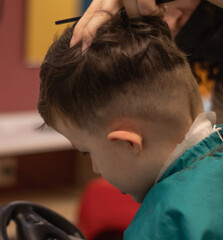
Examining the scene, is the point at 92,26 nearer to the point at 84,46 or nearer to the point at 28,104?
the point at 84,46

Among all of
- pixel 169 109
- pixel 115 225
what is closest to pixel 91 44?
pixel 169 109

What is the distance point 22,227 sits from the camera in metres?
1.13

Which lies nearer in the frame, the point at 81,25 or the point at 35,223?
the point at 81,25

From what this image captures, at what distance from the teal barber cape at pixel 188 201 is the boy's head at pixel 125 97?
0.04 metres

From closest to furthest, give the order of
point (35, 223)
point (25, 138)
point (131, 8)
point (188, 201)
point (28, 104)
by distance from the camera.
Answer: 1. point (188, 201)
2. point (131, 8)
3. point (35, 223)
4. point (25, 138)
5. point (28, 104)

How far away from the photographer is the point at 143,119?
92 cm

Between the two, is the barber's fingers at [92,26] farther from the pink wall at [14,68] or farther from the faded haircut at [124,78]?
the pink wall at [14,68]

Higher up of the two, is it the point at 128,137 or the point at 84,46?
the point at 84,46

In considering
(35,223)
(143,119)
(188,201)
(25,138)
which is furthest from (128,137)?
(25,138)

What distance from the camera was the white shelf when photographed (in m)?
2.88

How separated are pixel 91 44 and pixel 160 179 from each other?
0.28m

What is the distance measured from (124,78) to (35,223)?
42cm

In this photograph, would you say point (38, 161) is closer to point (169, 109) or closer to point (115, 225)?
point (115, 225)

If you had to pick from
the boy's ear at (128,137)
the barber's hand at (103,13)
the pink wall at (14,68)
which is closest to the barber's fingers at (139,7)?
the barber's hand at (103,13)
